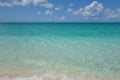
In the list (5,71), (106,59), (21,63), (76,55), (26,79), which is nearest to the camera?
(26,79)

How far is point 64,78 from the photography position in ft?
17.7

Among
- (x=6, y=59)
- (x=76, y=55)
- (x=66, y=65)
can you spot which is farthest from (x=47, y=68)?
(x=76, y=55)

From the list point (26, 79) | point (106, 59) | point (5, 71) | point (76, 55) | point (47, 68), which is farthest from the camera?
point (76, 55)

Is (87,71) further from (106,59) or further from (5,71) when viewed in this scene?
(5,71)

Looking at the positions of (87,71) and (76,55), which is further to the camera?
(76,55)

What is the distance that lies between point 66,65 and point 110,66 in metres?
1.37

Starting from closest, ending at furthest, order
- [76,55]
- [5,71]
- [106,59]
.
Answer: [5,71] → [106,59] → [76,55]

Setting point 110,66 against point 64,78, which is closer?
point 64,78

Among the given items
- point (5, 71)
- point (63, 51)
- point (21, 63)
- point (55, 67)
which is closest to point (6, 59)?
point (21, 63)

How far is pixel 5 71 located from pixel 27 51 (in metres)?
2.97

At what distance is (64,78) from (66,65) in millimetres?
1346

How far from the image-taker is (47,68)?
20.8 feet

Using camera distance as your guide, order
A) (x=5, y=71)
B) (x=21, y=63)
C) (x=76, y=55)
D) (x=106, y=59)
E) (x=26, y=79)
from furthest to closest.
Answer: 1. (x=76, y=55)
2. (x=106, y=59)
3. (x=21, y=63)
4. (x=5, y=71)
5. (x=26, y=79)

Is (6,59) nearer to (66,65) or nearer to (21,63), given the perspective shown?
(21,63)
